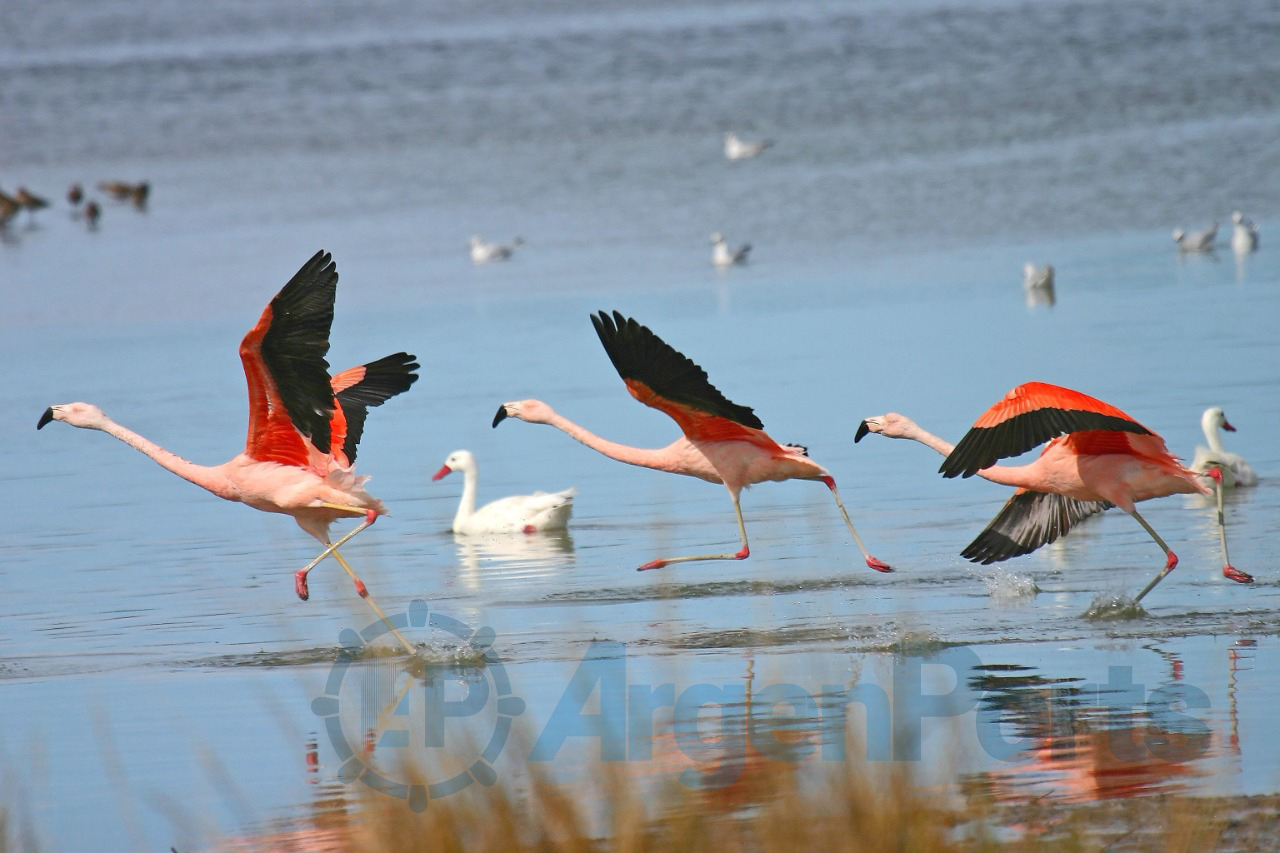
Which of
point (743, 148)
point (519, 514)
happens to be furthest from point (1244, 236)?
point (519, 514)

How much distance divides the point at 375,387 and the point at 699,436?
2.11 meters

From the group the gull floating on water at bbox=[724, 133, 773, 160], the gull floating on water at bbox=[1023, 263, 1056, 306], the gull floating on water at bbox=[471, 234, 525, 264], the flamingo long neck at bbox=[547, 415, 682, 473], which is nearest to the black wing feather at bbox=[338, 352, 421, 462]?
the flamingo long neck at bbox=[547, 415, 682, 473]

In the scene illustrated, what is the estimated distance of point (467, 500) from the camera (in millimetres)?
15016

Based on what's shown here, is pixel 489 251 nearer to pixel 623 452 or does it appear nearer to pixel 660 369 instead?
pixel 623 452

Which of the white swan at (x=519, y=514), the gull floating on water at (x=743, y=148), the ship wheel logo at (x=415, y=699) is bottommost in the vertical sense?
the ship wheel logo at (x=415, y=699)

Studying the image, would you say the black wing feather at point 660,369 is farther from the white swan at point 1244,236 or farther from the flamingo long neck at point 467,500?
the white swan at point 1244,236

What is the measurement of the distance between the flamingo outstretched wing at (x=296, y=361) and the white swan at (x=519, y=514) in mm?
3281

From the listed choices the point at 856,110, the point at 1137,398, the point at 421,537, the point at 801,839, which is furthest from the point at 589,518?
the point at 856,110

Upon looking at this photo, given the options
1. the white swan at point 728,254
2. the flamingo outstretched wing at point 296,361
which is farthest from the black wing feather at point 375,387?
the white swan at point 728,254

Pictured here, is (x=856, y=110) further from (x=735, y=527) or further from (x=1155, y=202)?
(x=735, y=527)

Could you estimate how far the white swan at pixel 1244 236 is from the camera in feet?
78.9

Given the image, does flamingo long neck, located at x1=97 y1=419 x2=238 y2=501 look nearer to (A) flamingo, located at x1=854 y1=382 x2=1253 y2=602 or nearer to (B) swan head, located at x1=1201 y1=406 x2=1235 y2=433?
(A) flamingo, located at x1=854 y1=382 x2=1253 y2=602

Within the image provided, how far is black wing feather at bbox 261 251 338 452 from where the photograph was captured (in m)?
9.71

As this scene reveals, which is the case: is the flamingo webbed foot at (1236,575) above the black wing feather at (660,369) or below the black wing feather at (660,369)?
below
